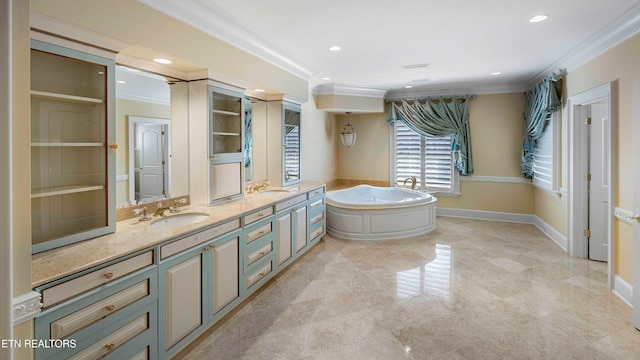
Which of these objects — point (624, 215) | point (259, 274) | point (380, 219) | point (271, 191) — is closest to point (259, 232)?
point (259, 274)

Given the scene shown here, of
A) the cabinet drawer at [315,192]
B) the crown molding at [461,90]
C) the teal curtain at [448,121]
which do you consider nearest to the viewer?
the cabinet drawer at [315,192]

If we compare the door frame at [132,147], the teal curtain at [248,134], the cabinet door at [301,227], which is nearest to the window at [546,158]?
the cabinet door at [301,227]

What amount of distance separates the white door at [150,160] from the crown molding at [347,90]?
3.59m

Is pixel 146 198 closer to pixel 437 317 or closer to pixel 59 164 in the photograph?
pixel 59 164

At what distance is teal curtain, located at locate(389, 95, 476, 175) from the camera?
611 cm

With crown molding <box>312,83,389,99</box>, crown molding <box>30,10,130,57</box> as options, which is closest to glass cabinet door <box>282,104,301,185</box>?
crown molding <box>312,83,389,99</box>

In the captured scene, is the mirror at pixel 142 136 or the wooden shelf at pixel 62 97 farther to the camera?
the mirror at pixel 142 136

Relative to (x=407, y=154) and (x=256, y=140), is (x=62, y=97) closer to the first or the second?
(x=256, y=140)

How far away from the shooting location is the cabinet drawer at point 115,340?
1569 mm

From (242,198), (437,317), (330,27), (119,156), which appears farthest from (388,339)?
(330,27)

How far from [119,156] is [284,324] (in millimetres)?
1823

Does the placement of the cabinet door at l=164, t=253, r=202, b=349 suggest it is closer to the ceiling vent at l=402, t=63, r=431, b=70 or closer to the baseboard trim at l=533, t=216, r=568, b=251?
the ceiling vent at l=402, t=63, r=431, b=70

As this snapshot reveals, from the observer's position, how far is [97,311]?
1605 millimetres

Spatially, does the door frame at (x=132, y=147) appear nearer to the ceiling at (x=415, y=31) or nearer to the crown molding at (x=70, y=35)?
the crown molding at (x=70, y=35)
